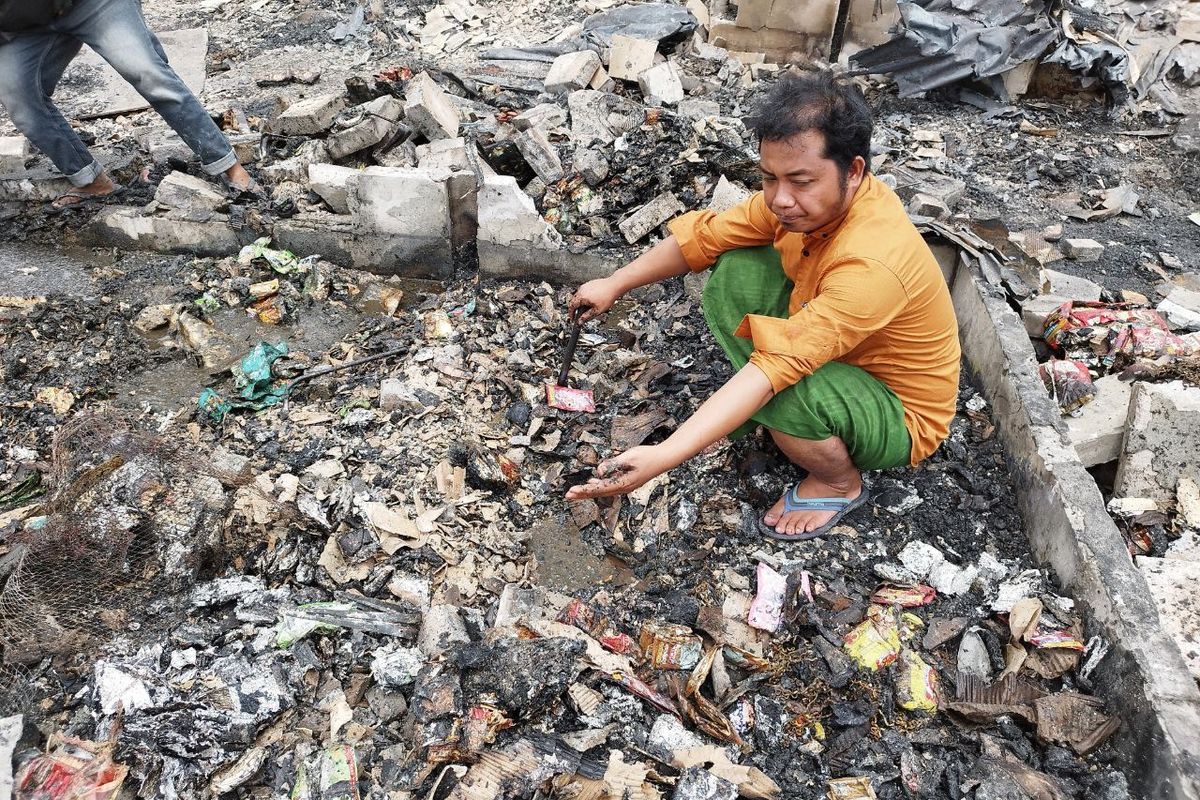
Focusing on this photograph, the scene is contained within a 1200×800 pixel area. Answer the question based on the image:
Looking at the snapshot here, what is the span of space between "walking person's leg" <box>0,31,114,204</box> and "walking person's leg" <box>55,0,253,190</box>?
0.26 m

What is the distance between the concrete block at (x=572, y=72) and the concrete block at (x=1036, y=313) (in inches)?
177

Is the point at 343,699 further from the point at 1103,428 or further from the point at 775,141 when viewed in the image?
the point at 1103,428

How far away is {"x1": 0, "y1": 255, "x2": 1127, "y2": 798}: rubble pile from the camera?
8.02 ft

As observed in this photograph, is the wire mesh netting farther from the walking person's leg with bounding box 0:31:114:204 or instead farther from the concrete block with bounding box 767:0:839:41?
the concrete block with bounding box 767:0:839:41

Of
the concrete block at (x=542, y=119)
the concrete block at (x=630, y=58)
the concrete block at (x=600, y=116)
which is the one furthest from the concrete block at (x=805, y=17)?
the concrete block at (x=542, y=119)

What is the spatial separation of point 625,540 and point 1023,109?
265 inches

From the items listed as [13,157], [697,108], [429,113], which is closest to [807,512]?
[429,113]

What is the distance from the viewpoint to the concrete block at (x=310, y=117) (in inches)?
229

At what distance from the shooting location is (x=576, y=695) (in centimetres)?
259

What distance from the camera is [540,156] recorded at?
5.35 meters

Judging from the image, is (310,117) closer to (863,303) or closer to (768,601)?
(863,303)

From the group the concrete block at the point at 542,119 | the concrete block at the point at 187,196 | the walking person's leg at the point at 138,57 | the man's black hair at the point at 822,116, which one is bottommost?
the concrete block at the point at 187,196

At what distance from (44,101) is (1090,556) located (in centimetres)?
653

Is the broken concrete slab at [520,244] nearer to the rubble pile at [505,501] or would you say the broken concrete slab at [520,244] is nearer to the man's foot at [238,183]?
the rubble pile at [505,501]
